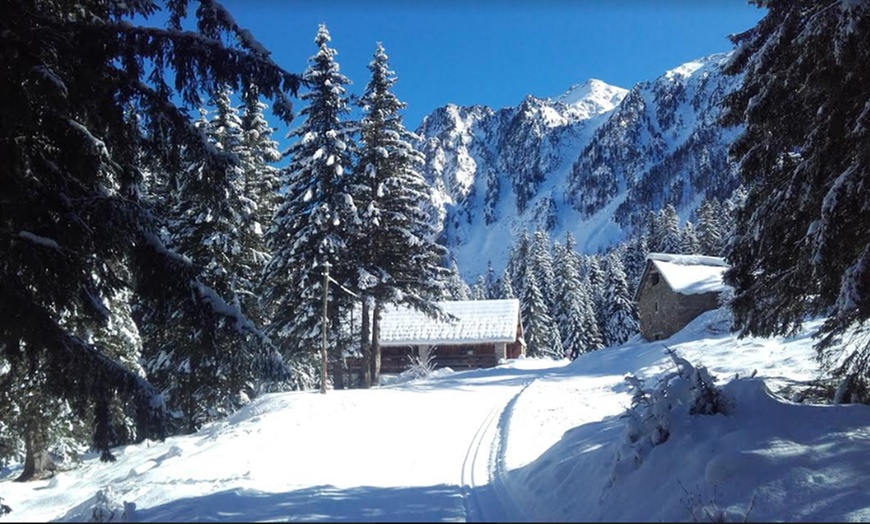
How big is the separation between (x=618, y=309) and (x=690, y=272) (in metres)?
21.2

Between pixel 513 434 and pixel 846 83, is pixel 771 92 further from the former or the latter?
pixel 513 434

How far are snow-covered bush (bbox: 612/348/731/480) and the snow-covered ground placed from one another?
4 cm

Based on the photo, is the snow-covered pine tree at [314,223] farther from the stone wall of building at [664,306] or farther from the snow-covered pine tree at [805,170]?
the stone wall of building at [664,306]

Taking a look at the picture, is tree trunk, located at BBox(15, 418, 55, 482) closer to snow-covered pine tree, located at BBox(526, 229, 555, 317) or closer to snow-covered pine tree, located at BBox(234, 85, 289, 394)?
snow-covered pine tree, located at BBox(234, 85, 289, 394)

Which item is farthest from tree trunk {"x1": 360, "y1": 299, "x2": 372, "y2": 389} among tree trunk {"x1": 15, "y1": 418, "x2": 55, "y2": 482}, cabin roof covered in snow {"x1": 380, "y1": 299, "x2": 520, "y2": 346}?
cabin roof covered in snow {"x1": 380, "y1": 299, "x2": 520, "y2": 346}

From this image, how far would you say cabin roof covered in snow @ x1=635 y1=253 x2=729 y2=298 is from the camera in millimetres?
34594

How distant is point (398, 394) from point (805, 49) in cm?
1650

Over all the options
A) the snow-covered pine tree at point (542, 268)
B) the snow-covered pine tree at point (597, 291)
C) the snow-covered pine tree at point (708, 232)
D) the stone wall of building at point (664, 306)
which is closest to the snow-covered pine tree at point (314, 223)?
the stone wall of building at point (664, 306)

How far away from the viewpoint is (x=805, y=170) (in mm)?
7492

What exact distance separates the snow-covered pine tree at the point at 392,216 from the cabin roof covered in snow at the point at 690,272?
17327 millimetres

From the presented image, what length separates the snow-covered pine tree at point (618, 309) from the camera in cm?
5656

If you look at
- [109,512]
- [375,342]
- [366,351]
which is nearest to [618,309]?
[375,342]

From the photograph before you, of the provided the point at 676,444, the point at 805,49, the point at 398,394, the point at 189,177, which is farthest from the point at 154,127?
the point at 398,394

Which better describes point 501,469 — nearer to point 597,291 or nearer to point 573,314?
point 573,314
